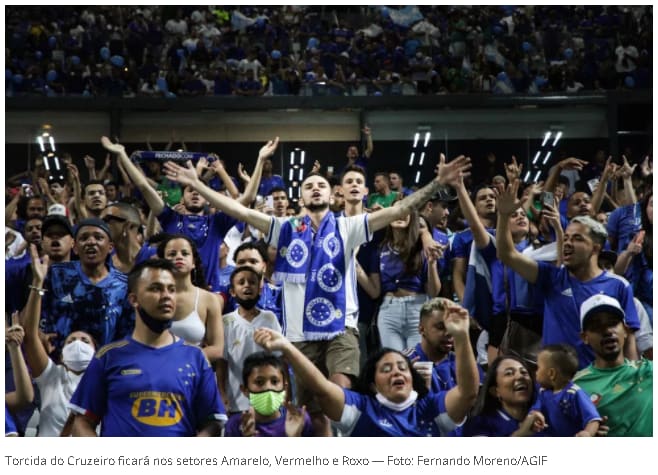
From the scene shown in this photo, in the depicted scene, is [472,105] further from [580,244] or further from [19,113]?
[580,244]

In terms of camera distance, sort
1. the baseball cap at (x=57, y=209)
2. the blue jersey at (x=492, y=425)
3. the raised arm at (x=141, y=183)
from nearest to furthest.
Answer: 1. the blue jersey at (x=492, y=425)
2. the raised arm at (x=141, y=183)
3. the baseball cap at (x=57, y=209)

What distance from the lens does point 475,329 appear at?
7965 millimetres

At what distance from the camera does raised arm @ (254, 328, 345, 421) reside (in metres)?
5.41

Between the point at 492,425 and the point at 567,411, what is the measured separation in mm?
442

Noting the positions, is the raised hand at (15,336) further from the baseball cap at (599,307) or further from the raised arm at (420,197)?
the baseball cap at (599,307)

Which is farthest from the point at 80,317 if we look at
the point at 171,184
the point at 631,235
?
the point at 171,184

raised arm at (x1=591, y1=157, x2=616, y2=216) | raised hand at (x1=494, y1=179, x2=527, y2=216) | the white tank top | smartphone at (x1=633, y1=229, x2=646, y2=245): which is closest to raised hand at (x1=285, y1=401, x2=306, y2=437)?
the white tank top

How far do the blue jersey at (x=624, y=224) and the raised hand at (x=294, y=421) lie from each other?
4.12m

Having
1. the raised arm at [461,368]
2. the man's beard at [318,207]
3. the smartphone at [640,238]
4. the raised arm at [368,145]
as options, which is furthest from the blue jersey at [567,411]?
the raised arm at [368,145]

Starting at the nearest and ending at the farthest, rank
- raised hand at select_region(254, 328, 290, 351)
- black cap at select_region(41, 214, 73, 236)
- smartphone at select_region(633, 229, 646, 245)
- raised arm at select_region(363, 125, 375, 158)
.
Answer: raised hand at select_region(254, 328, 290, 351)
black cap at select_region(41, 214, 73, 236)
smartphone at select_region(633, 229, 646, 245)
raised arm at select_region(363, 125, 375, 158)

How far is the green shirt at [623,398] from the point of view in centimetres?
629

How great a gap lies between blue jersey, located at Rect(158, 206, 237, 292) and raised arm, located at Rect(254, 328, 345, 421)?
292cm

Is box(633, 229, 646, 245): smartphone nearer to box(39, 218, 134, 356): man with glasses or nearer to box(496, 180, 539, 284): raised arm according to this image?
box(496, 180, 539, 284): raised arm

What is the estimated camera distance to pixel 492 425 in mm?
6227
